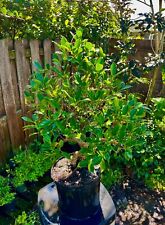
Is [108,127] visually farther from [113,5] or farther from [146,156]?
[113,5]

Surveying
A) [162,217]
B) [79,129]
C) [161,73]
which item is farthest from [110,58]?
[162,217]

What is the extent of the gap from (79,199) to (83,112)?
587 mm

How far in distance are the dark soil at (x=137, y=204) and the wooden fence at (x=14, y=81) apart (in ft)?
3.54

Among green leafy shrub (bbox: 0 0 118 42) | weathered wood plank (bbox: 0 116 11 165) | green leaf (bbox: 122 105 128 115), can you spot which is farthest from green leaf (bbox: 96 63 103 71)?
weathered wood plank (bbox: 0 116 11 165)

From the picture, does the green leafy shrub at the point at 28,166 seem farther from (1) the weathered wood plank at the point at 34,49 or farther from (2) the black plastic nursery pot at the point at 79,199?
(1) the weathered wood plank at the point at 34,49

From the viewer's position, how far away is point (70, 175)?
1815 millimetres

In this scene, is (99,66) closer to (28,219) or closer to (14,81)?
(14,81)

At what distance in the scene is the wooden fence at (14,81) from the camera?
2.35 metres

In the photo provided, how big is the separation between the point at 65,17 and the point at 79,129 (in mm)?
1469

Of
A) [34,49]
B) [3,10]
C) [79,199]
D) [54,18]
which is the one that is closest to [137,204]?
[79,199]

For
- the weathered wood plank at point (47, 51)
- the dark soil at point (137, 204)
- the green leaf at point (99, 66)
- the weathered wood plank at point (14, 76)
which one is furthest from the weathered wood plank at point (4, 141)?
the green leaf at point (99, 66)

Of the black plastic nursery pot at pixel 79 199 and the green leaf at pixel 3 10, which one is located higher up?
the green leaf at pixel 3 10

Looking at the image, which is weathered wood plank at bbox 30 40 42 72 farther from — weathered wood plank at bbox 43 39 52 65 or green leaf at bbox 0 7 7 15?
green leaf at bbox 0 7 7 15

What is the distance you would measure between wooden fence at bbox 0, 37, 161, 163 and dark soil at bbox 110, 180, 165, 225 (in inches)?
42.5
